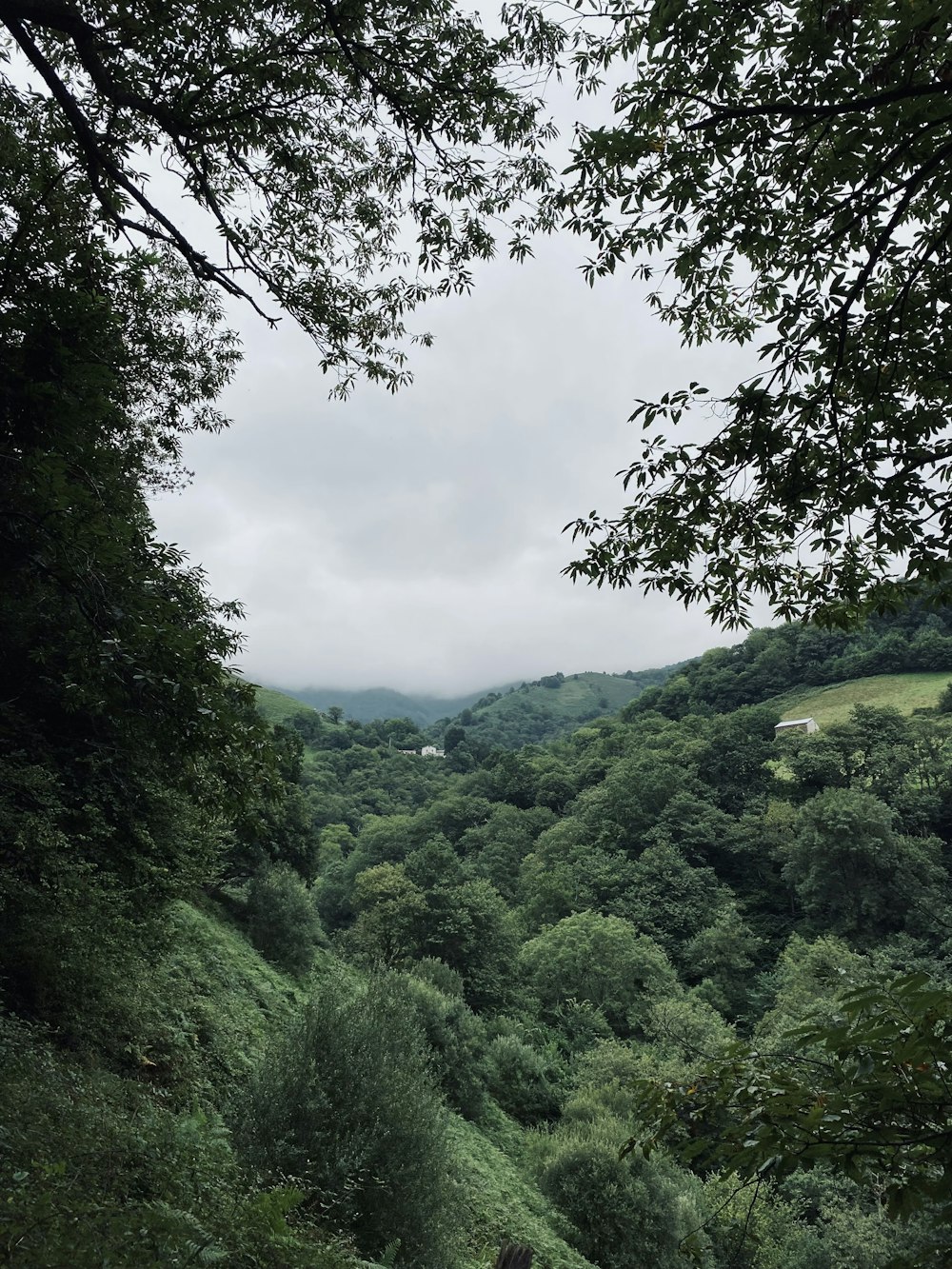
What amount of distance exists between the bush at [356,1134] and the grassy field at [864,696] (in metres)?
58.4

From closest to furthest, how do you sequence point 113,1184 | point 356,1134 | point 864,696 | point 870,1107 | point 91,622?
point 870,1107 → point 91,622 → point 113,1184 → point 356,1134 → point 864,696

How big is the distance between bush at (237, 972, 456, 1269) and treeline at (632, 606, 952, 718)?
66.5 metres

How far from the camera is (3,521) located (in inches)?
207

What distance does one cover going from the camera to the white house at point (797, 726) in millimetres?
57844

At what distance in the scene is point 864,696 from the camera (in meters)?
65.4

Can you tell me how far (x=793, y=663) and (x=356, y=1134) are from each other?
80.9 m

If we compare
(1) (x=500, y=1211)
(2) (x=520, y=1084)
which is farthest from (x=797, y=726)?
(1) (x=500, y=1211)

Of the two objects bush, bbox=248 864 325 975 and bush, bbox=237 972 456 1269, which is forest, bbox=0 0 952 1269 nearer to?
bush, bbox=237 972 456 1269

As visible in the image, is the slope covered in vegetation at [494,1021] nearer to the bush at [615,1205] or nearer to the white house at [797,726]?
the bush at [615,1205]

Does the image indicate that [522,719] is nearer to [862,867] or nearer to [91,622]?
[862,867]

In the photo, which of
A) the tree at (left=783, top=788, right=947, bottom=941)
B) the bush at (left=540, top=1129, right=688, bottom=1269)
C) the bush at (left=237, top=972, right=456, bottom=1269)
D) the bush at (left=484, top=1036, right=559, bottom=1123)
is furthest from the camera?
the tree at (left=783, top=788, right=947, bottom=941)

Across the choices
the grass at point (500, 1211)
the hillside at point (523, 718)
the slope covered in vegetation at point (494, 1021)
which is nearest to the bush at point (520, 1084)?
the slope covered in vegetation at point (494, 1021)

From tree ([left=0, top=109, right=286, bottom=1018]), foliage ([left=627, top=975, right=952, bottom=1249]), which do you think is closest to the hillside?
tree ([left=0, top=109, right=286, bottom=1018])

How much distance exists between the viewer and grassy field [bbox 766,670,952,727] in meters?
59.2
